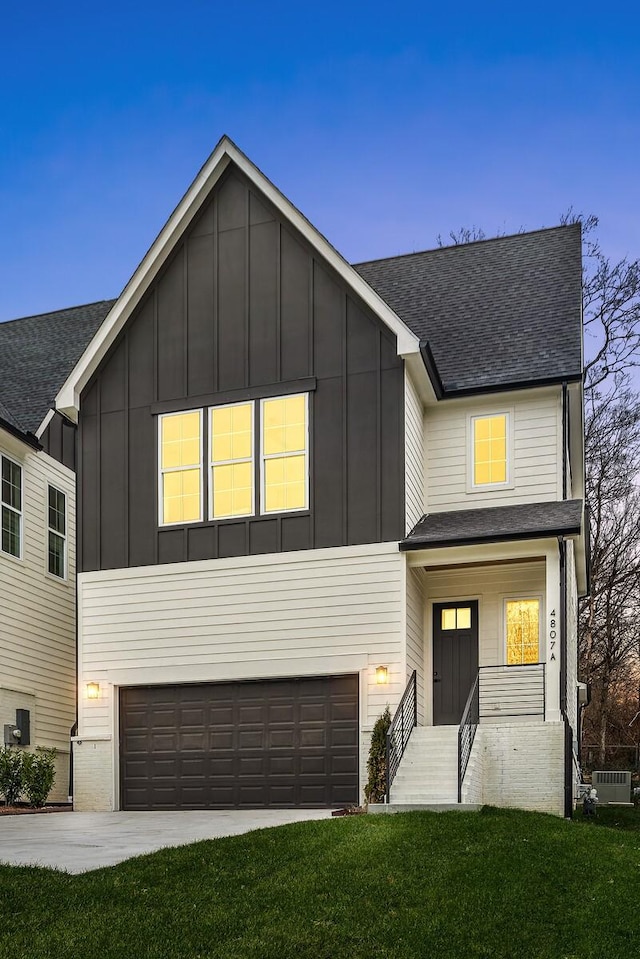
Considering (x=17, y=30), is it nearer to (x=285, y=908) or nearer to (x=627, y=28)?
(x=627, y=28)

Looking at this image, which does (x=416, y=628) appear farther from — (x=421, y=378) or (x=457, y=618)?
(x=421, y=378)

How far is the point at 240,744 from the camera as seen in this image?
17234mm

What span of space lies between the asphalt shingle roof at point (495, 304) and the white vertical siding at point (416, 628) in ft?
11.2

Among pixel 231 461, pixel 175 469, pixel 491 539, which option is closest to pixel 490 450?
pixel 491 539

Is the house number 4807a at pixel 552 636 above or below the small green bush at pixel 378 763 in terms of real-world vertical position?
above

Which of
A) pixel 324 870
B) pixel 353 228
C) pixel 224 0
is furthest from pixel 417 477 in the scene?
pixel 353 228

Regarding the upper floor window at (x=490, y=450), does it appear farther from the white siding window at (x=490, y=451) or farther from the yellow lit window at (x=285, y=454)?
the yellow lit window at (x=285, y=454)

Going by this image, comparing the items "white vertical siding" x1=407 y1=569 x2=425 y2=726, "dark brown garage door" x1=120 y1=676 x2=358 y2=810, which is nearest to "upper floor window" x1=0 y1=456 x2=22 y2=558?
"dark brown garage door" x1=120 y1=676 x2=358 y2=810

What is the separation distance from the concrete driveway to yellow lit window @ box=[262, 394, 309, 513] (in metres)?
4.95

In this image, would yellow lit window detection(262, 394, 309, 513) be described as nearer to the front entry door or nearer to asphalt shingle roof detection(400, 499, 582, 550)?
asphalt shingle roof detection(400, 499, 582, 550)

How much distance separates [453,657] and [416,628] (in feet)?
3.25

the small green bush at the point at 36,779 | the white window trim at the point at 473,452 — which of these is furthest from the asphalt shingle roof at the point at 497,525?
the small green bush at the point at 36,779

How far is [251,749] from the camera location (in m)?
17.1

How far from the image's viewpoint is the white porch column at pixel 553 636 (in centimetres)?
1577
